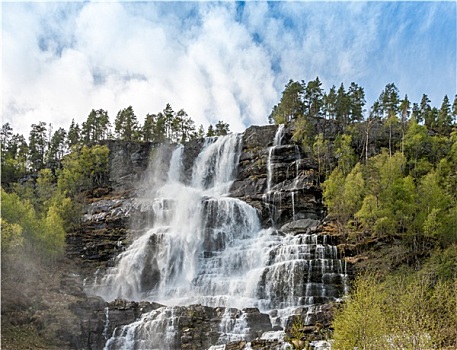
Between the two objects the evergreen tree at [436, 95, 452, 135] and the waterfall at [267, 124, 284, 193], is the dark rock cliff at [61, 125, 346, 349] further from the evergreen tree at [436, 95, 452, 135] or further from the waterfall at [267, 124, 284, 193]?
the evergreen tree at [436, 95, 452, 135]

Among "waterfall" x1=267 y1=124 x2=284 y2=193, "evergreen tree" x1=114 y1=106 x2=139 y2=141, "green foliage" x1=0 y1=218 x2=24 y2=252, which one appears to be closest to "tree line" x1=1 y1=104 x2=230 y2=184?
"evergreen tree" x1=114 y1=106 x2=139 y2=141

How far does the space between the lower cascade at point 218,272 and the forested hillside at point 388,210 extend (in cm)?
437

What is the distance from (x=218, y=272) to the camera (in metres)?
47.9

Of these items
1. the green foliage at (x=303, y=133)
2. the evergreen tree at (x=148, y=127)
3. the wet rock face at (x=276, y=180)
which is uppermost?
the evergreen tree at (x=148, y=127)

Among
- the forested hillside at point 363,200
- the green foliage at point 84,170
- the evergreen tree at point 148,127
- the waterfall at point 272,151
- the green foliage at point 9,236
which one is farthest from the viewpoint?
the evergreen tree at point 148,127

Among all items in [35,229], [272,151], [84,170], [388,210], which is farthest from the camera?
[84,170]

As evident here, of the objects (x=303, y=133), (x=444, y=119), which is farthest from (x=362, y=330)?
(x=444, y=119)

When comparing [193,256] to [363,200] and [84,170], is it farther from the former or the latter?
[84,170]

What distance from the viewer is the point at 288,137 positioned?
7162cm

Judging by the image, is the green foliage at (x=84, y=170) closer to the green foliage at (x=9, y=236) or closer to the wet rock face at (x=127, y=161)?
the wet rock face at (x=127, y=161)

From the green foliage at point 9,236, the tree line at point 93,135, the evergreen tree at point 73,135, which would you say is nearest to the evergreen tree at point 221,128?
the tree line at point 93,135

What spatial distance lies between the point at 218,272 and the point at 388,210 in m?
19.8

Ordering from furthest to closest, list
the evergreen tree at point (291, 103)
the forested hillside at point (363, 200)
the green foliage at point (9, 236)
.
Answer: the evergreen tree at point (291, 103)
the green foliage at point (9, 236)
the forested hillside at point (363, 200)

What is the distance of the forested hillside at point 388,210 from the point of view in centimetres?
2367
